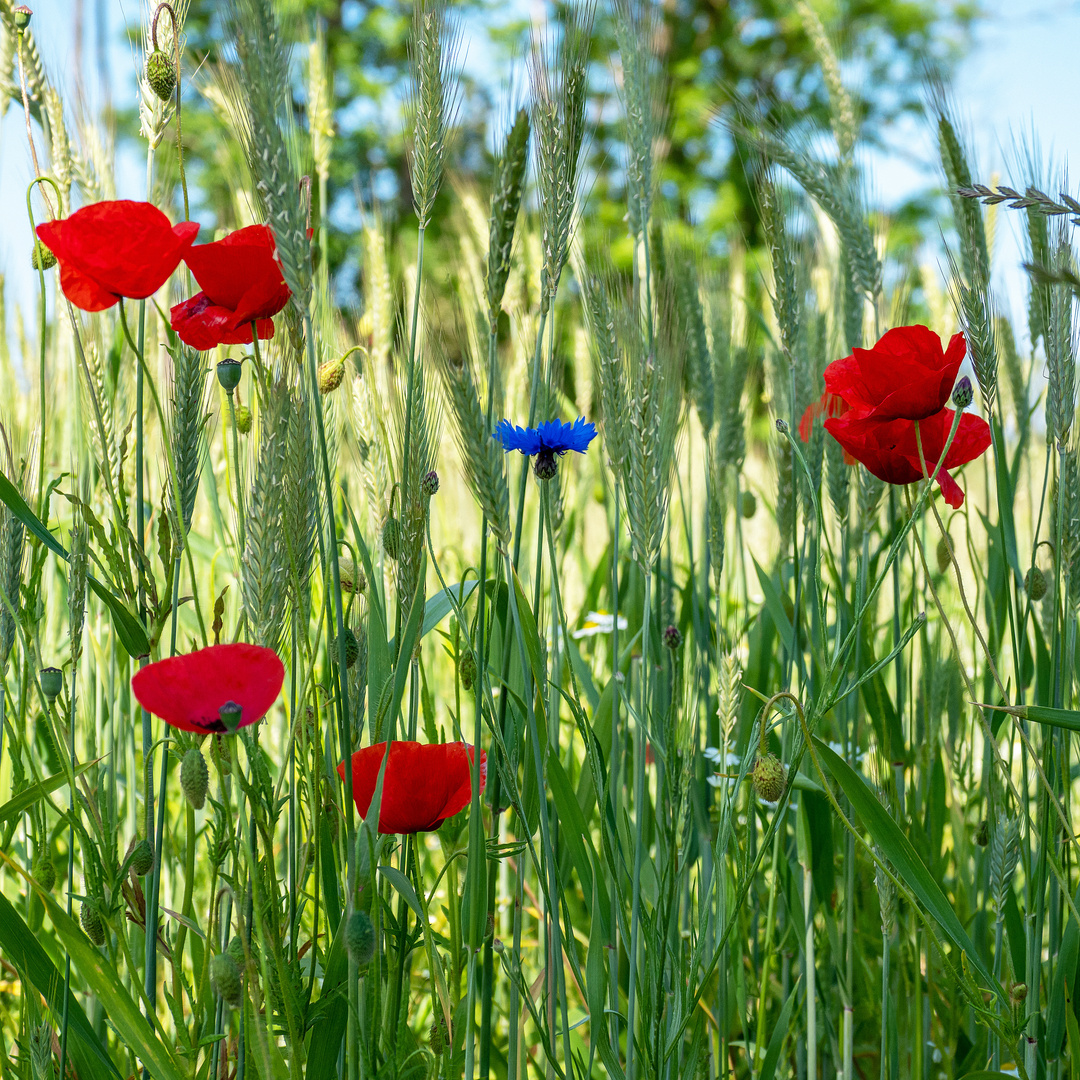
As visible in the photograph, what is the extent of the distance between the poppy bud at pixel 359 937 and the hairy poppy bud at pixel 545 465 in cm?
27

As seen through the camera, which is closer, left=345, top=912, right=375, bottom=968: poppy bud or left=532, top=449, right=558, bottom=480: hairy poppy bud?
left=345, top=912, right=375, bottom=968: poppy bud

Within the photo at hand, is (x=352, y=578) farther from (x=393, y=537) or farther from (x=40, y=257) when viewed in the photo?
(x=40, y=257)

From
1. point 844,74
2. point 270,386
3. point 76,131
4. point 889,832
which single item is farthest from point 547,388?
point 844,74

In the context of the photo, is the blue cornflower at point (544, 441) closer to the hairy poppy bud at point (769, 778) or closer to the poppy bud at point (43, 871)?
the hairy poppy bud at point (769, 778)

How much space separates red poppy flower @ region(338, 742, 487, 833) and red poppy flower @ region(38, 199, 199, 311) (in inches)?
12.0

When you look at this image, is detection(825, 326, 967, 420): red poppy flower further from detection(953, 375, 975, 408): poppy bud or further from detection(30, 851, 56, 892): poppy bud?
detection(30, 851, 56, 892): poppy bud

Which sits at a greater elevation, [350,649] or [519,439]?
[519,439]

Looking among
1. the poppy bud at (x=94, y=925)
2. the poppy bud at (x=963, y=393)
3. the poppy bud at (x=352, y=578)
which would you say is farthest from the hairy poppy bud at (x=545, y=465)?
the poppy bud at (x=94, y=925)

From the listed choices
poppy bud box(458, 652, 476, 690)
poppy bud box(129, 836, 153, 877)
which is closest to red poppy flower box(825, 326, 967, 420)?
poppy bud box(458, 652, 476, 690)

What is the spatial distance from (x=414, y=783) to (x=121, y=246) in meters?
0.35

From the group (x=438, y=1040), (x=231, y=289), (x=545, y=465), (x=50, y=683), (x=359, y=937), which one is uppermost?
(x=231, y=289)

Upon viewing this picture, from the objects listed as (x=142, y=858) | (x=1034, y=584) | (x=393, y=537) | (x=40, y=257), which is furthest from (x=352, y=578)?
(x=1034, y=584)

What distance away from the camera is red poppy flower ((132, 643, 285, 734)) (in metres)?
0.46

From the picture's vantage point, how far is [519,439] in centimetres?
60
